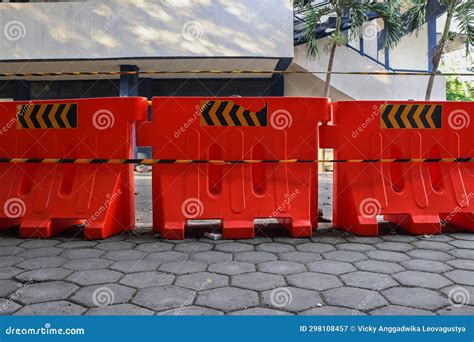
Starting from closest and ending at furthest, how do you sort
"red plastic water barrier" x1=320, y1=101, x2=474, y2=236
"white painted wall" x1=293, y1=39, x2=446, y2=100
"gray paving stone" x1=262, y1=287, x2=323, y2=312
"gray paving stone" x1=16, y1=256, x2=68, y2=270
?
"gray paving stone" x1=262, y1=287, x2=323, y2=312 → "gray paving stone" x1=16, y1=256, x2=68, y2=270 → "red plastic water barrier" x1=320, y1=101, x2=474, y2=236 → "white painted wall" x1=293, y1=39, x2=446, y2=100

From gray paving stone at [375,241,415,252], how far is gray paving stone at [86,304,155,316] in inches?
86.5

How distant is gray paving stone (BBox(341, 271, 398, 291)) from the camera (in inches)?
109

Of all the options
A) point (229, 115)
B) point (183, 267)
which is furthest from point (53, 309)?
point (229, 115)

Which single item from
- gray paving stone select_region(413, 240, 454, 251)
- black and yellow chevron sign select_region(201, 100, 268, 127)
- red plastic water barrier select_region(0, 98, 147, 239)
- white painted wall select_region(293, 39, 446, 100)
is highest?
white painted wall select_region(293, 39, 446, 100)

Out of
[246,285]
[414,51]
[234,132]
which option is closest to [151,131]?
[234,132]

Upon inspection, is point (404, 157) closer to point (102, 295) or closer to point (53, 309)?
point (102, 295)

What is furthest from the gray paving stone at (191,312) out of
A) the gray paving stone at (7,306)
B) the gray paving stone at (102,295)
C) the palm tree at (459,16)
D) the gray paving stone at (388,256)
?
the palm tree at (459,16)

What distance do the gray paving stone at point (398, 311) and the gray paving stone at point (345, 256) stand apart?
981 mm

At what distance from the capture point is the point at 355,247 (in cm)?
381

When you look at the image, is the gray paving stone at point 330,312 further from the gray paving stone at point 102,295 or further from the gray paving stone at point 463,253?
the gray paving stone at point 463,253

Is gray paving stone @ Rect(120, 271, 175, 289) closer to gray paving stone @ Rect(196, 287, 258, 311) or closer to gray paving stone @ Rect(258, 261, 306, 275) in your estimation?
gray paving stone @ Rect(196, 287, 258, 311)

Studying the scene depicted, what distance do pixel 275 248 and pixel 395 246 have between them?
40.5 inches

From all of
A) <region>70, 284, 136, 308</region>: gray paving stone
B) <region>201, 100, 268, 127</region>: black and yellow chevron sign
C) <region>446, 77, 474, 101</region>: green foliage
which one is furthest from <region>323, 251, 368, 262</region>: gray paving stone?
<region>446, 77, 474, 101</region>: green foliage

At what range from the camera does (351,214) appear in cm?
436
